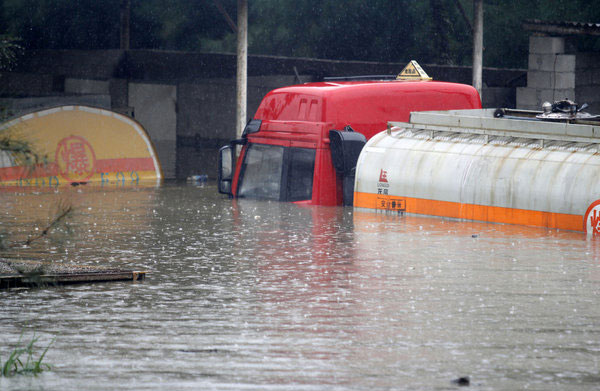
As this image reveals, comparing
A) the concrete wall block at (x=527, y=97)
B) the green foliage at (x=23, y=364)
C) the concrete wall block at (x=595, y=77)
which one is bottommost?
the green foliage at (x=23, y=364)

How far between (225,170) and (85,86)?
1301 cm

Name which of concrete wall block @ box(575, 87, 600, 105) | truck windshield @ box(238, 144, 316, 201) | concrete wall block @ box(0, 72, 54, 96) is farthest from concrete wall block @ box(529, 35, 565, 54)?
concrete wall block @ box(0, 72, 54, 96)

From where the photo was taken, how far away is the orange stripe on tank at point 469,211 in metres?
15.8

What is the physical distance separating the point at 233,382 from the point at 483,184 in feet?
33.4

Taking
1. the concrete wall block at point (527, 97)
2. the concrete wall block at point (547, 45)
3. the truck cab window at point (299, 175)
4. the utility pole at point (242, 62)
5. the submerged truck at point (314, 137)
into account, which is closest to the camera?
the submerged truck at point (314, 137)

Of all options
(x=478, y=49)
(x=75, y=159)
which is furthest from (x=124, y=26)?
(x=478, y=49)

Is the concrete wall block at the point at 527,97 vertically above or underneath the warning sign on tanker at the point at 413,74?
underneath

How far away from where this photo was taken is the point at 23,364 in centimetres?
770

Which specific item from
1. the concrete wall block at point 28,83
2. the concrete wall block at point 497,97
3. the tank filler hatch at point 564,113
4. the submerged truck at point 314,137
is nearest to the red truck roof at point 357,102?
the submerged truck at point 314,137

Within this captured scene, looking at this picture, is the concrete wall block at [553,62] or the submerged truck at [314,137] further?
the concrete wall block at [553,62]

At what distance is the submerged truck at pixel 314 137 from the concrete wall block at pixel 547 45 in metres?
4.41

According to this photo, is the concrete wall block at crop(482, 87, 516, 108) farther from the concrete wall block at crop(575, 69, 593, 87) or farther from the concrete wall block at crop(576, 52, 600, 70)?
the concrete wall block at crop(576, 52, 600, 70)

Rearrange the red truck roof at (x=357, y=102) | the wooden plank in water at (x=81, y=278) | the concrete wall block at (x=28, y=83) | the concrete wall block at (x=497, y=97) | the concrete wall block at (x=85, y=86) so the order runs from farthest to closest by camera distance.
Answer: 1. the concrete wall block at (x=28, y=83)
2. the concrete wall block at (x=85, y=86)
3. the concrete wall block at (x=497, y=97)
4. the red truck roof at (x=357, y=102)
5. the wooden plank in water at (x=81, y=278)

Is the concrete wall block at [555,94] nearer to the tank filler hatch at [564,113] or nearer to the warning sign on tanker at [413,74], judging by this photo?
the warning sign on tanker at [413,74]
